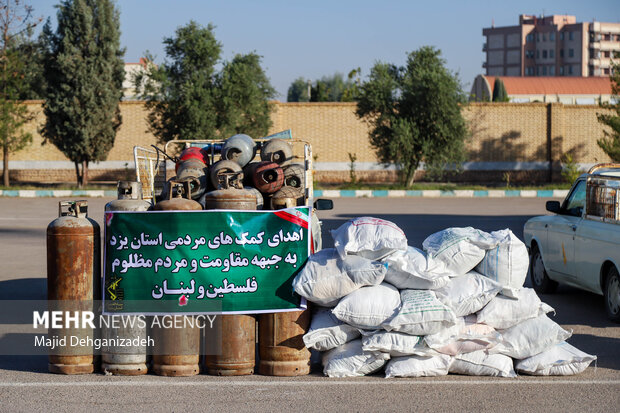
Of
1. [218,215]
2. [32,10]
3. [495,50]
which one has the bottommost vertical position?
[218,215]

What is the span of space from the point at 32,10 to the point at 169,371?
1300 inches

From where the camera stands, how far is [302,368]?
22.0 feet

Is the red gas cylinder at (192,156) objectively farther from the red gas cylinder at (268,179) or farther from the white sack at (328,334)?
the white sack at (328,334)

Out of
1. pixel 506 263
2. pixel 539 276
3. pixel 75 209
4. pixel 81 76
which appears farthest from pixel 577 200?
pixel 81 76

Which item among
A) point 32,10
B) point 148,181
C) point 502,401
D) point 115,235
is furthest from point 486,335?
point 32,10

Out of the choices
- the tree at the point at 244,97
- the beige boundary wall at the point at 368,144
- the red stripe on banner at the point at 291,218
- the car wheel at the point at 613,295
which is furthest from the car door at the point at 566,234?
the beige boundary wall at the point at 368,144

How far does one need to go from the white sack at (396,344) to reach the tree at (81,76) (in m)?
28.7

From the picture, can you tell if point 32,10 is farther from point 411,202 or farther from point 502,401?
point 502,401

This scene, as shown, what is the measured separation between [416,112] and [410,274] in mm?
27626

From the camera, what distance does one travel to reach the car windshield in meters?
10.2

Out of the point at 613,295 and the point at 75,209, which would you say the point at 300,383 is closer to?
the point at 75,209

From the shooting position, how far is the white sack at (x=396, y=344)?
6496mm

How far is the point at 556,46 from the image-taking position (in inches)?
6245

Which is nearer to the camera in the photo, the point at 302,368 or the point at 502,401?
the point at 502,401
